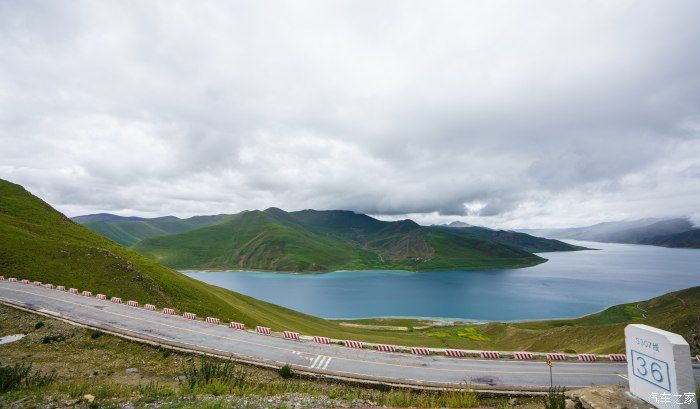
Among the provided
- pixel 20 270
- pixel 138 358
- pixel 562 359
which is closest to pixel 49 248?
pixel 20 270

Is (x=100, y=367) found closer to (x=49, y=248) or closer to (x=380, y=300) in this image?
(x=49, y=248)

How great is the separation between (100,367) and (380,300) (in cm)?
17104

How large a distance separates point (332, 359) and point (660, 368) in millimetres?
24728

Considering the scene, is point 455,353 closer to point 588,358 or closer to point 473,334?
point 588,358

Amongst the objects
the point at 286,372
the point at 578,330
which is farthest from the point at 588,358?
the point at 578,330

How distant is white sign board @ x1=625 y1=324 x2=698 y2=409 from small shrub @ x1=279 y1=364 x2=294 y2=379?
2198cm

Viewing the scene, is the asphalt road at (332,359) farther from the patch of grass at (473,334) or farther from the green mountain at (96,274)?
the patch of grass at (473,334)

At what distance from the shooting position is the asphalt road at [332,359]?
95.0 ft

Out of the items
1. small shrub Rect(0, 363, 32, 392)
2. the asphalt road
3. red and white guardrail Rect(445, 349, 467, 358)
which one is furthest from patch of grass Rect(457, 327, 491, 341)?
small shrub Rect(0, 363, 32, 392)

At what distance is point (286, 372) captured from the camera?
27344 millimetres

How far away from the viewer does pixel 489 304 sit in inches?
6860

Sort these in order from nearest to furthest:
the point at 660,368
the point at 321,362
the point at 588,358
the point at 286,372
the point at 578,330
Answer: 1. the point at 660,368
2. the point at 286,372
3. the point at 321,362
4. the point at 588,358
5. the point at 578,330

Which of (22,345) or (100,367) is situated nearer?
(100,367)

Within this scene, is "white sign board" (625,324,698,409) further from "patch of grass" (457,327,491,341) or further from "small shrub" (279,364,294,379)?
"patch of grass" (457,327,491,341)
